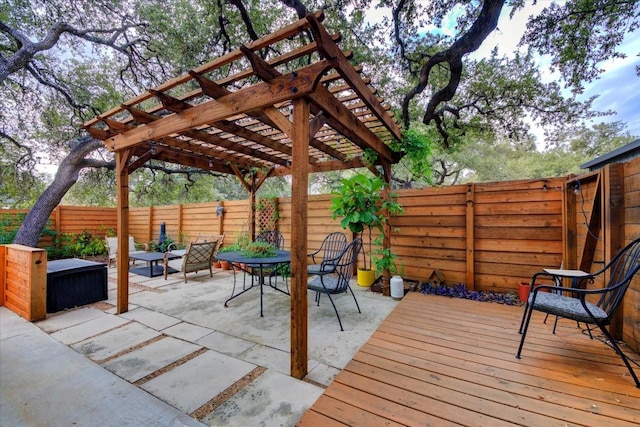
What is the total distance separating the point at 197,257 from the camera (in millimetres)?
4688

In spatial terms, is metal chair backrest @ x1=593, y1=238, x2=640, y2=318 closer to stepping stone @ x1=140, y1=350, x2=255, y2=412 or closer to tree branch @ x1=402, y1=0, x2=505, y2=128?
stepping stone @ x1=140, y1=350, x2=255, y2=412

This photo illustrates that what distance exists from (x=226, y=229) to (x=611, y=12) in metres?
8.11

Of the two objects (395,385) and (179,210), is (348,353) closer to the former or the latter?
(395,385)

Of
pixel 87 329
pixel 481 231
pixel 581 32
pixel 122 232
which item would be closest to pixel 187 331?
pixel 87 329

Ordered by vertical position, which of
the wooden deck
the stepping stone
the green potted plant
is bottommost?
the stepping stone

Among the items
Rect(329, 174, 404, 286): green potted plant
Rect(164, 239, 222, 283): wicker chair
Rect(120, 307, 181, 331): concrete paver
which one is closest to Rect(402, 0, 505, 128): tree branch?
Rect(329, 174, 404, 286): green potted plant

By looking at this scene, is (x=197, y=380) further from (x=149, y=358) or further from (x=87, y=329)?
(x=87, y=329)

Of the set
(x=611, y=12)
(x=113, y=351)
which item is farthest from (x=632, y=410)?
(x=611, y=12)

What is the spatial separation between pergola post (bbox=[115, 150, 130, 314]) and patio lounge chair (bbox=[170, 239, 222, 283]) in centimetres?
125

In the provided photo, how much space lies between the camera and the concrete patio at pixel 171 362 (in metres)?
1.49

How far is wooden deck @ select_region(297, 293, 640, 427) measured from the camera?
139 cm

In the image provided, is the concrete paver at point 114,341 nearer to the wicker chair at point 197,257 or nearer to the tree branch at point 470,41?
the wicker chair at point 197,257

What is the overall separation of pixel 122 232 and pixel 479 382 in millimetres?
3993

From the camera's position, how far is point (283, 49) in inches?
212
